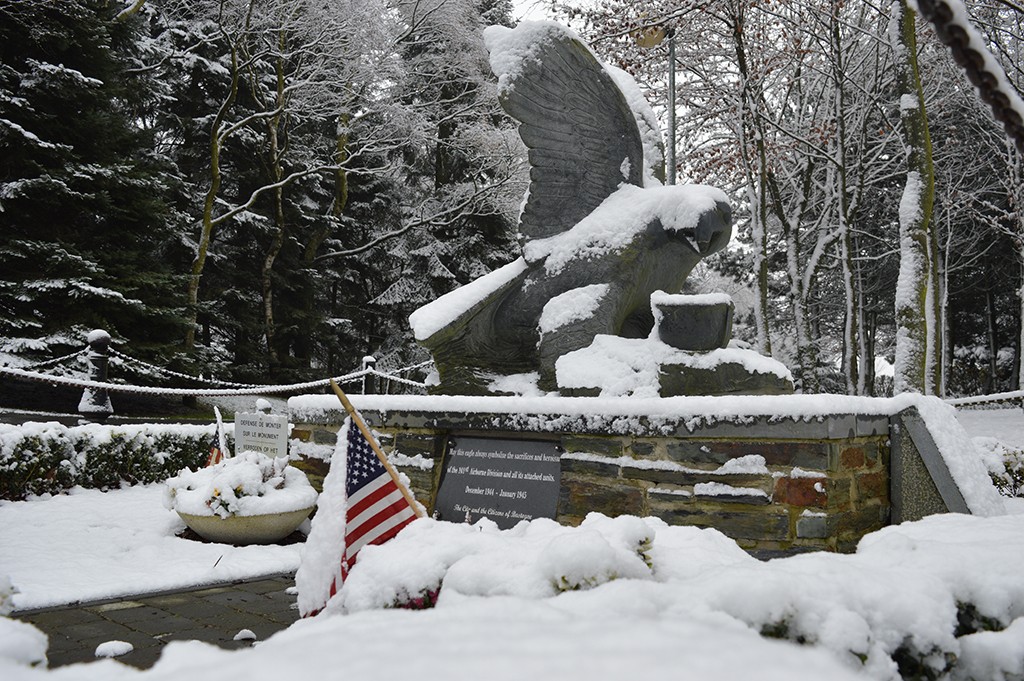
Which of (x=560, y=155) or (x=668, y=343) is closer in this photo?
(x=668, y=343)

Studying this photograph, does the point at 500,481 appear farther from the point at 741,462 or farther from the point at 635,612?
the point at 635,612

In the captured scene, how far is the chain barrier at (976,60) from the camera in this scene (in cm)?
115

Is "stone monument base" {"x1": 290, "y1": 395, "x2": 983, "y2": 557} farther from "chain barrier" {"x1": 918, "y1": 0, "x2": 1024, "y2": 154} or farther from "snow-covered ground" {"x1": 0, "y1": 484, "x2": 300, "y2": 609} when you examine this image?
"chain barrier" {"x1": 918, "y1": 0, "x2": 1024, "y2": 154}

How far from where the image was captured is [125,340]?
10.9 metres

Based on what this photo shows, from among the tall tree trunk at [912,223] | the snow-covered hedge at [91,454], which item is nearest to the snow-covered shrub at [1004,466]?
the tall tree trunk at [912,223]

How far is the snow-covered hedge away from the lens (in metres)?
6.04

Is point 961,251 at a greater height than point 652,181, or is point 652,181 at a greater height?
point 961,251

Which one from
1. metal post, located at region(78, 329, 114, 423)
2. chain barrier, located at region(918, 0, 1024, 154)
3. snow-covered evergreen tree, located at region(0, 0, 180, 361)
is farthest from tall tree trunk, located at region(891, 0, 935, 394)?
snow-covered evergreen tree, located at region(0, 0, 180, 361)

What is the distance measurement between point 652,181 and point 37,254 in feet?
32.6

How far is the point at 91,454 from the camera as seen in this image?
6.61 meters

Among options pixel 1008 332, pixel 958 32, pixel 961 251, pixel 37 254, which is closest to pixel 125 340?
pixel 37 254

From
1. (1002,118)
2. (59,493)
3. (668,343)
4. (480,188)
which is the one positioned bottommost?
(59,493)

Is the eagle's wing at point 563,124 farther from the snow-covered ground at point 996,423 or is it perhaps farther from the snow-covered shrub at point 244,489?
the snow-covered ground at point 996,423

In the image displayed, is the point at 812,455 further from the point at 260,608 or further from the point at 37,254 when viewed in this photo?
the point at 37,254
